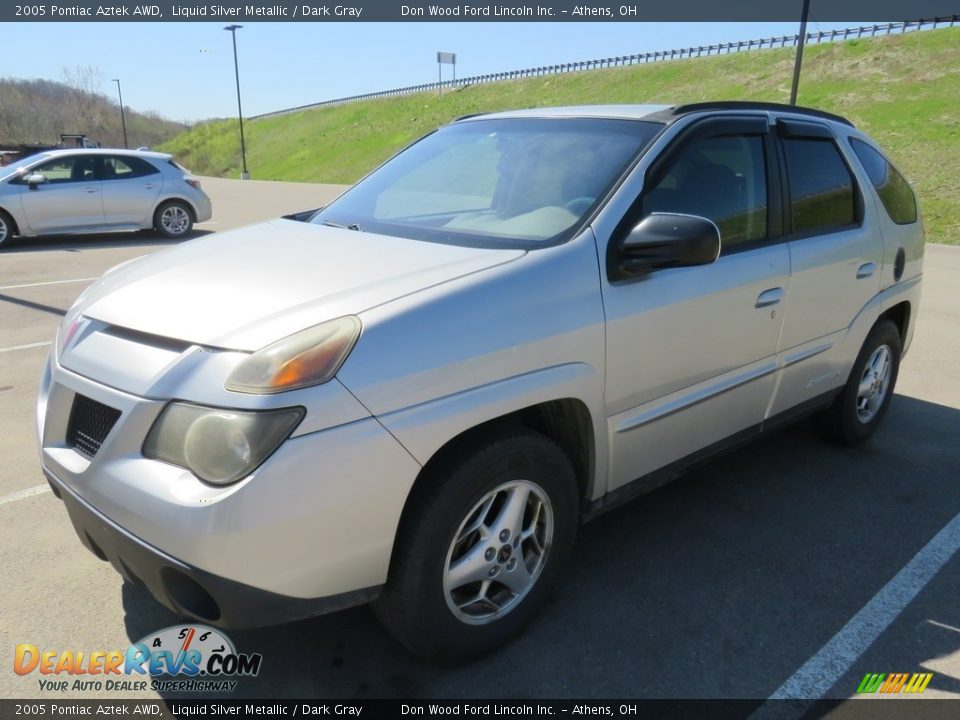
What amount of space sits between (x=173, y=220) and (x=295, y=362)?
12777 millimetres

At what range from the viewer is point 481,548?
2473 millimetres

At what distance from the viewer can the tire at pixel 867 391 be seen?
4320mm

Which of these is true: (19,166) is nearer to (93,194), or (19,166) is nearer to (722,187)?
(93,194)

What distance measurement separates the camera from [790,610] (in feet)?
9.62

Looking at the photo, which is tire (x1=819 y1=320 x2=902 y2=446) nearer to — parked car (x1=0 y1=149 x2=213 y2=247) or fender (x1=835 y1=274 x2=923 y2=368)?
fender (x1=835 y1=274 x2=923 y2=368)

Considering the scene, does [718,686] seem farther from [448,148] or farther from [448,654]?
[448,148]

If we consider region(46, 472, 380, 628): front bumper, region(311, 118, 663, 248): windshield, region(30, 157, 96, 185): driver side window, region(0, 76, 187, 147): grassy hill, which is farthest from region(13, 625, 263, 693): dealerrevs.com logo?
region(0, 76, 187, 147): grassy hill

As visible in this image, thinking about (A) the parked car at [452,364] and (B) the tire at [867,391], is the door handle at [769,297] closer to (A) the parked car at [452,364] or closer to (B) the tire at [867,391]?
(A) the parked car at [452,364]

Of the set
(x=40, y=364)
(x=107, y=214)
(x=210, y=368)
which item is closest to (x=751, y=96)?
(x=107, y=214)

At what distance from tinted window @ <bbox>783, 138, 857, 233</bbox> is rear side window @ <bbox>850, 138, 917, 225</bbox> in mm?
331

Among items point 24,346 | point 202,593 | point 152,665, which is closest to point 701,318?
point 202,593

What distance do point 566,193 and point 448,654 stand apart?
69.3 inches

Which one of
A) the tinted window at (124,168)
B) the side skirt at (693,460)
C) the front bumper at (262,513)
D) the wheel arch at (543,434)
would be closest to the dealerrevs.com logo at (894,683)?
the side skirt at (693,460)

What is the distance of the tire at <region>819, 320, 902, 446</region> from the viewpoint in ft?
14.2
